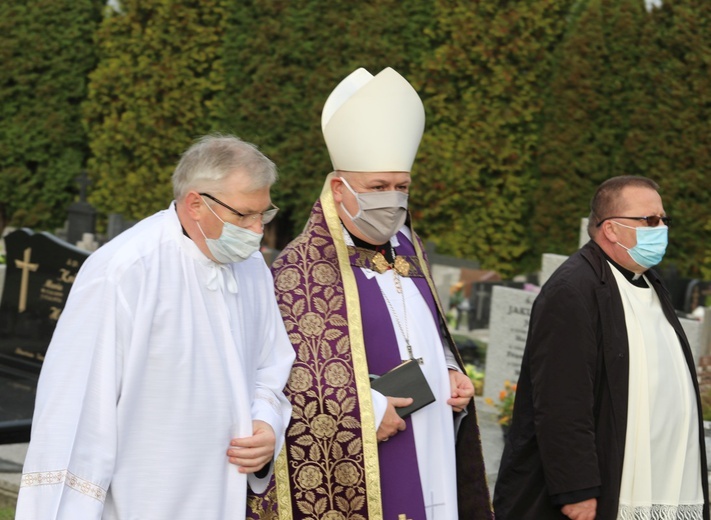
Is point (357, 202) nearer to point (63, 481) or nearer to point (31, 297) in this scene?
point (63, 481)

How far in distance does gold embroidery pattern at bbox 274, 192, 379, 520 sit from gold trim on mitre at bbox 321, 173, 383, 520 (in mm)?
13

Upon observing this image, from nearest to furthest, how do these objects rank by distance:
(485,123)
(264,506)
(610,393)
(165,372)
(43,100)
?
(165,372) < (264,506) < (610,393) < (485,123) < (43,100)

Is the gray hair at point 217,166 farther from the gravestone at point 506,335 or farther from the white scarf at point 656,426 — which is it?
the gravestone at point 506,335

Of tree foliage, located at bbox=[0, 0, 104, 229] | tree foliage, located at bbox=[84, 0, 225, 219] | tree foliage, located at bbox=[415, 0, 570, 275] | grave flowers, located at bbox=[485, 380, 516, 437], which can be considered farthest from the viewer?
tree foliage, located at bbox=[0, 0, 104, 229]

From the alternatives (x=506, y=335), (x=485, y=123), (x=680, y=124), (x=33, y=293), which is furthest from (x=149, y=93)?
(x=506, y=335)

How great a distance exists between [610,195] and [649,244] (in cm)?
22

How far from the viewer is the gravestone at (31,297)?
284 inches

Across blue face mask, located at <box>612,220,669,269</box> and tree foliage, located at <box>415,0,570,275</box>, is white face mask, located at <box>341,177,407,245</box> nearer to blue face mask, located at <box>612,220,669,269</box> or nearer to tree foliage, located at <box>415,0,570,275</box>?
blue face mask, located at <box>612,220,669,269</box>

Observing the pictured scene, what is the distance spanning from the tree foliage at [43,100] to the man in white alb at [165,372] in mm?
14979

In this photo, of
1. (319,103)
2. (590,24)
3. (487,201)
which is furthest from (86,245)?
(590,24)

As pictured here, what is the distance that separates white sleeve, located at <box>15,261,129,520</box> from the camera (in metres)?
2.67

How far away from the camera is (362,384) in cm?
362

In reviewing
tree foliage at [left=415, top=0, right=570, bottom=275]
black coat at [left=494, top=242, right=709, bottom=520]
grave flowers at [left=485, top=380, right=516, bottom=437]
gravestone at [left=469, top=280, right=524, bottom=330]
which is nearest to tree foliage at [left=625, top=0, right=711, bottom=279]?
tree foliage at [left=415, top=0, right=570, bottom=275]

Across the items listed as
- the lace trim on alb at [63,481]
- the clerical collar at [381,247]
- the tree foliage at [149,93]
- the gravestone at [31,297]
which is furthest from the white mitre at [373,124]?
the tree foliage at [149,93]
